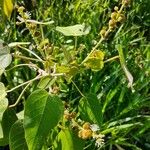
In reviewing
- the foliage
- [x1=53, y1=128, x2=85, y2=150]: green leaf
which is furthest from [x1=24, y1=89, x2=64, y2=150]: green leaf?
[x1=53, y1=128, x2=85, y2=150]: green leaf

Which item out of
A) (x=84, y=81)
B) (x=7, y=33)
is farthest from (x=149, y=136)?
(x=7, y=33)

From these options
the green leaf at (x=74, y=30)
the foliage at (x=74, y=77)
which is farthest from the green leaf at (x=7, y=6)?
the green leaf at (x=74, y=30)

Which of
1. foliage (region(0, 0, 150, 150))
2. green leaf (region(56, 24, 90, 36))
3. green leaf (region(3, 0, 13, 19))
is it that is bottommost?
foliage (region(0, 0, 150, 150))

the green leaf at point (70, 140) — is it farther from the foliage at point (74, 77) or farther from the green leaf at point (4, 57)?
the green leaf at point (4, 57)

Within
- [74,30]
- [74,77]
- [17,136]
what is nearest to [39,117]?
[17,136]

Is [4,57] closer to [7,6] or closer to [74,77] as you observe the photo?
[7,6]

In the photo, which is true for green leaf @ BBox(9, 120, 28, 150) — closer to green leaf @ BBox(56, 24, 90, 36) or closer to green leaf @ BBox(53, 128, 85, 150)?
green leaf @ BBox(53, 128, 85, 150)
